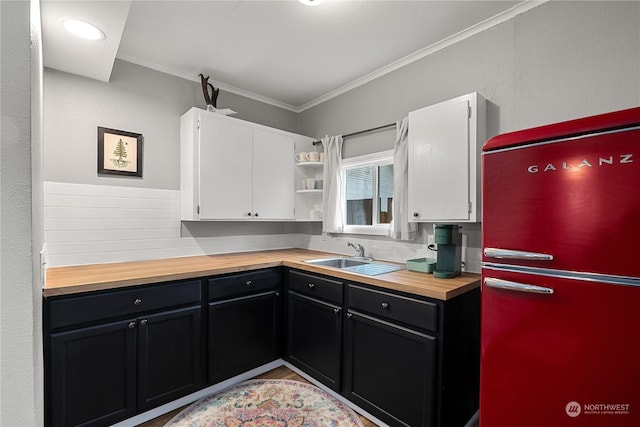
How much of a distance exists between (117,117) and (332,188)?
194cm

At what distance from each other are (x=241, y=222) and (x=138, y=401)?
169 cm

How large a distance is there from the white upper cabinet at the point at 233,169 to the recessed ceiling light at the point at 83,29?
2.72 ft

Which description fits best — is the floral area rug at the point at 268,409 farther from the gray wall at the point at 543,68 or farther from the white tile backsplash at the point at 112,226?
the gray wall at the point at 543,68

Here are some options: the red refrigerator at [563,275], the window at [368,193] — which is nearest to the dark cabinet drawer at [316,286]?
the window at [368,193]

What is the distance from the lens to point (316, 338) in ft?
7.47

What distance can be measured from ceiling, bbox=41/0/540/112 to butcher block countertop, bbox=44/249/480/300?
1.44 metres

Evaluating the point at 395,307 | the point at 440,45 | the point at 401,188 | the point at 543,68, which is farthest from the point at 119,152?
the point at 543,68

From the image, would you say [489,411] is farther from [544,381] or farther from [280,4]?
[280,4]

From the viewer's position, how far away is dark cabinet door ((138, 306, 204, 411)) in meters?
1.87

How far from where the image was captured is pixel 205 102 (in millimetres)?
2875

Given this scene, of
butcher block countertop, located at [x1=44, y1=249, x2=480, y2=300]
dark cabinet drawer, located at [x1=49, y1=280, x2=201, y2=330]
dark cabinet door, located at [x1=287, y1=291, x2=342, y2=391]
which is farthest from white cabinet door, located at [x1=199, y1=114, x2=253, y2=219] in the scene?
dark cabinet door, located at [x1=287, y1=291, x2=342, y2=391]

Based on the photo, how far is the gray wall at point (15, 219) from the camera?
0.71m

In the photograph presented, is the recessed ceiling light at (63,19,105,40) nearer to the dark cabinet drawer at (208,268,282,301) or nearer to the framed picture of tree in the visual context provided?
the framed picture of tree

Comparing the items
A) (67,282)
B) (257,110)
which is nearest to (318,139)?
(257,110)
